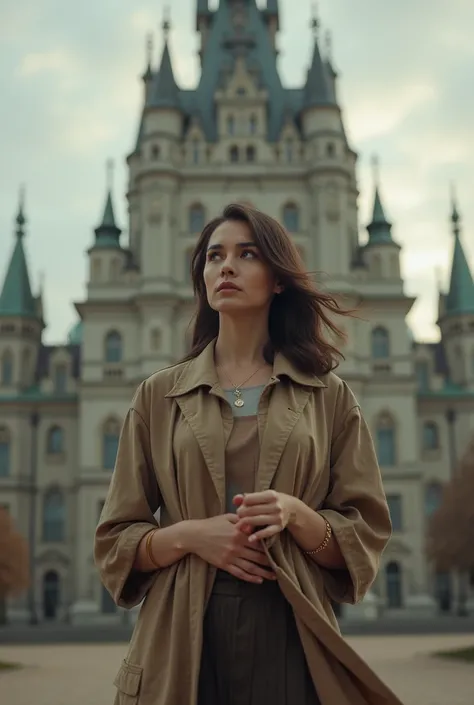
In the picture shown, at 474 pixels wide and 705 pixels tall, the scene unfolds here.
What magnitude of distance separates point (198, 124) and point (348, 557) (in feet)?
153

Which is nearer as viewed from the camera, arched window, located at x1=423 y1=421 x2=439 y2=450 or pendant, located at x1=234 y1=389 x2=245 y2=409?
pendant, located at x1=234 y1=389 x2=245 y2=409

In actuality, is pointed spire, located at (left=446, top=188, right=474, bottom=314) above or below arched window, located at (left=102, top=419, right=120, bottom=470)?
above

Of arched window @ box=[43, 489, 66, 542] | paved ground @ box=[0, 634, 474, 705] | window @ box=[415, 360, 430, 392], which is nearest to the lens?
paved ground @ box=[0, 634, 474, 705]

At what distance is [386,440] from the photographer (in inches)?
1705

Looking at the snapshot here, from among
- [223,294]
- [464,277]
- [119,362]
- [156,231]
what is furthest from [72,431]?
[223,294]

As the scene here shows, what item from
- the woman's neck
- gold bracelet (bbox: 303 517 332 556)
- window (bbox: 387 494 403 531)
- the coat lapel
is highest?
window (bbox: 387 494 403 531)

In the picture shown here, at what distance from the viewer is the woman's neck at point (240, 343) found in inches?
132

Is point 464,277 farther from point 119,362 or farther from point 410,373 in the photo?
point 119,362

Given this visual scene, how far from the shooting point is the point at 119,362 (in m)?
43.8

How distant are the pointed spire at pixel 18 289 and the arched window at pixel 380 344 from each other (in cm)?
1868

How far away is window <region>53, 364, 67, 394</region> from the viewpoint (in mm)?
47906

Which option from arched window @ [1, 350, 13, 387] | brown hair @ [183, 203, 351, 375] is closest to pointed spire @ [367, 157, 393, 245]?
arched window @ [1, 350, 13, 387]

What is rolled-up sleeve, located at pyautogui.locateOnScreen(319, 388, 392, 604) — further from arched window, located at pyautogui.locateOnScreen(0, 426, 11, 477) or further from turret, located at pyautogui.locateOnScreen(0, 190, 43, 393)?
turret, located at pyautogui.locateOnScreen(0, 190, 43, 393)

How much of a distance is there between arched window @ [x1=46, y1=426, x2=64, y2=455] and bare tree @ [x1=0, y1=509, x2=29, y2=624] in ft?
36.1
